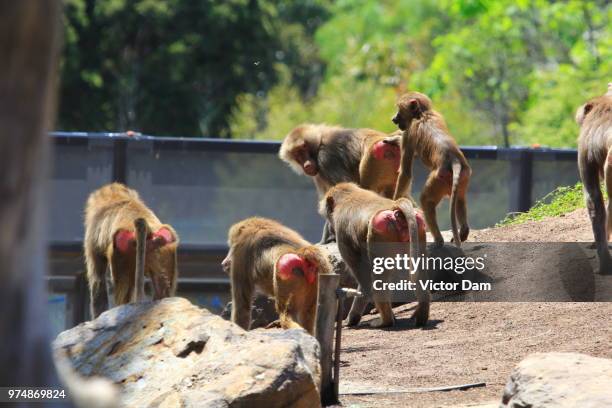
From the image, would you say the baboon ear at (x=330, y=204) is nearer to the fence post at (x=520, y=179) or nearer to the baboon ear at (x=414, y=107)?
the baboon ear at (x=414, y=107)

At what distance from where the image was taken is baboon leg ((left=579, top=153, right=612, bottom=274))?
26.2 ft

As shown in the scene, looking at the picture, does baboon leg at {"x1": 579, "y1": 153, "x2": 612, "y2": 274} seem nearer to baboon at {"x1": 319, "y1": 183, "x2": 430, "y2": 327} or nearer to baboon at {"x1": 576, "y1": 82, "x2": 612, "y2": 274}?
baboon at {"x1": 576, "y1": 82, "x2": 612, "y2": 274}

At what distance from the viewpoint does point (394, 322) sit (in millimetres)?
8609

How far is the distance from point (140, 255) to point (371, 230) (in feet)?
5.13

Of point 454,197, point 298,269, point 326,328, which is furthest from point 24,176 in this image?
point 454,197

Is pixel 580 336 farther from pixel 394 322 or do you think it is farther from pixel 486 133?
pixel 486 133

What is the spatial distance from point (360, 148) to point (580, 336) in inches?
141

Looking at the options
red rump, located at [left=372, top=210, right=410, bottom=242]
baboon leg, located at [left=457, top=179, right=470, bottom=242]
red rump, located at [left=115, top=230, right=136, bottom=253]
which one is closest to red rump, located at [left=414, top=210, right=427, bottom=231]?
red rump, located at [left=372, top=210, right=410, bottom=242]

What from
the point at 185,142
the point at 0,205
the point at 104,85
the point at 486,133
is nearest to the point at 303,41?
the point at 486,133

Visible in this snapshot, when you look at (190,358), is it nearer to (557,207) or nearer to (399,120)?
(399,120)

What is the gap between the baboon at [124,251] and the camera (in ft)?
28.0

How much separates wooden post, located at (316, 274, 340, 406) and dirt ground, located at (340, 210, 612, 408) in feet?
0.41

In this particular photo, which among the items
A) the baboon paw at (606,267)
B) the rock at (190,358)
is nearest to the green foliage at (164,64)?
the baboon paw at (606,267)

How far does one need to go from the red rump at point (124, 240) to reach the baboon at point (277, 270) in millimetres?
824
